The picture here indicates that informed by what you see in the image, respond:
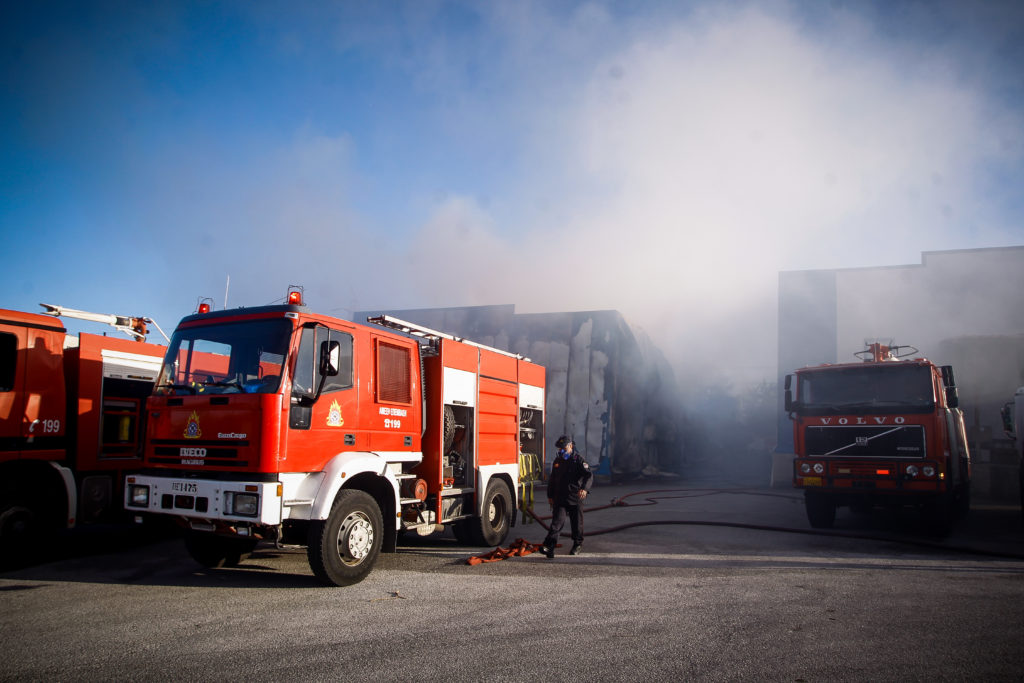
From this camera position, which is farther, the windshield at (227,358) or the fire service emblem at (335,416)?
the fire service emblem at (335,416)

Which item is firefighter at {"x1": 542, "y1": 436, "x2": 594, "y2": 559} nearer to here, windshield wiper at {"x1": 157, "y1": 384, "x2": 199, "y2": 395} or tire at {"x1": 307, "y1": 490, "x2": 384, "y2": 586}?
tire at {"x1": 307, "y1": 490, "x2": 384, "y2": 586}

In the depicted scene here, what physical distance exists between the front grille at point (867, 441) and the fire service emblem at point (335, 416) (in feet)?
26.7

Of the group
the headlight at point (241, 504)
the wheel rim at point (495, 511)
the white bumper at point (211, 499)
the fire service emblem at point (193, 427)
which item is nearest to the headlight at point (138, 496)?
the white bumper at point (211, 499)

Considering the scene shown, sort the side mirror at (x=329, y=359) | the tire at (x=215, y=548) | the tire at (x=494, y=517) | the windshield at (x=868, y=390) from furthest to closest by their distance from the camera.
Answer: the windshield at (x=868, y=390)
the tire at (x=494, y=517)
the tire at (x=215, y=548)
the side mirror at (x=329, y=359)

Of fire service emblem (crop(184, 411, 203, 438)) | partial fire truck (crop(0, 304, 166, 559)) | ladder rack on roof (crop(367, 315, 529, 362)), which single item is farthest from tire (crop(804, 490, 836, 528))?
partial fire truck (crop(0, 304, 166, 559))

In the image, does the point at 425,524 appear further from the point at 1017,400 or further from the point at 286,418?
the point at 1017,400

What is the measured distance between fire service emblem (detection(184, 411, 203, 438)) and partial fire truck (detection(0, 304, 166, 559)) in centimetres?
251

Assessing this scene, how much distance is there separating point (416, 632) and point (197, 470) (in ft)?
9.16

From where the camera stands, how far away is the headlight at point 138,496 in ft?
21.3

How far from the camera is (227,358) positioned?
22.6 ft

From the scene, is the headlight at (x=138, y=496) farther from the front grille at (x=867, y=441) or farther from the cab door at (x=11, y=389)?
the front grille at (x=867, y=441)

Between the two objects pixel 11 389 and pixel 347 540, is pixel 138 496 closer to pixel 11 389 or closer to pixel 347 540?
pixel 347 540

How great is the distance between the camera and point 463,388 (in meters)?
8.85

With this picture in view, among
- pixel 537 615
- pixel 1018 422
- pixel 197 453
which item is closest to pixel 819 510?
pixel 1018 422
